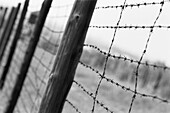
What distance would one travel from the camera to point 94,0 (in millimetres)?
2316

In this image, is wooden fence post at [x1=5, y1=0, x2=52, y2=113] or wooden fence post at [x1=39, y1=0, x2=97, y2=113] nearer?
wooden fence post at [x1=39, y1=0, x2=97, y2=113]

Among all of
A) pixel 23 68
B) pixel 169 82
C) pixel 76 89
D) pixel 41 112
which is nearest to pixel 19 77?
pixel 23 68

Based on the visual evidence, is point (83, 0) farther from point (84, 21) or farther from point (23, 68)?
point (23, 68)

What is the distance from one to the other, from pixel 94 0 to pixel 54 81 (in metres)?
0.58

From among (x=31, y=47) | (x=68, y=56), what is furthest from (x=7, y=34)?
(x=68, y=56)

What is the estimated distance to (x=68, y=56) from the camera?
2375mm

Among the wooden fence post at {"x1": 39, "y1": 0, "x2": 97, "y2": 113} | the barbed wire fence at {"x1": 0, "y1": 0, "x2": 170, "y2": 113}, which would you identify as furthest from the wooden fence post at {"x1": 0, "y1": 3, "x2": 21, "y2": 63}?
the wooden fence post at {"x1": 39, "y1": 0, "x2": 97, "y2": 113}

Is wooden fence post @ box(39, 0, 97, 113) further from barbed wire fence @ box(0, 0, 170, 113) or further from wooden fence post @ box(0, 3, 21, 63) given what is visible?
wooden fence post @ box(0, 3, 21, 63)

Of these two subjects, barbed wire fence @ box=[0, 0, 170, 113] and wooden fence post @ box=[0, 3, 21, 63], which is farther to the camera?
wooden fence post @ box=[0, 3, 21, 63]

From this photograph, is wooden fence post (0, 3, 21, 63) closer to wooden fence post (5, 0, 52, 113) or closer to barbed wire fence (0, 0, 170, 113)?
barbed wire fence (0, 0, 170, 113)

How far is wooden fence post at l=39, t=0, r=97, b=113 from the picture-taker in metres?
2.34

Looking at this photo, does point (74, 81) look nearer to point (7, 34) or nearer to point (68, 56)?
point (68, 56)

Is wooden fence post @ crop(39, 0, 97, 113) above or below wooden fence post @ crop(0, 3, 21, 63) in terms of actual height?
above

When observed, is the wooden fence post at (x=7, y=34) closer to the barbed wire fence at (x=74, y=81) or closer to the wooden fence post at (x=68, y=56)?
the barbed wire fence at (x=74, y=81)
